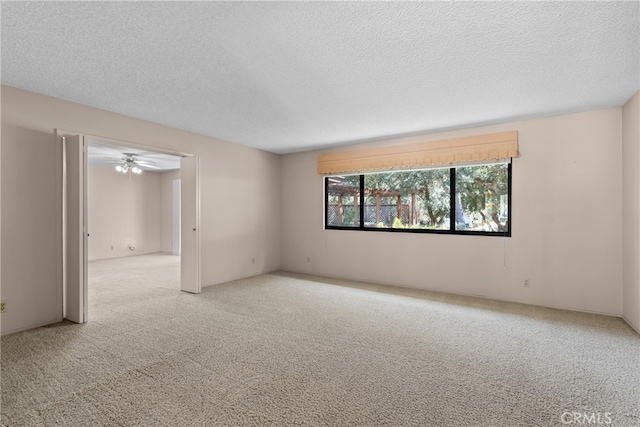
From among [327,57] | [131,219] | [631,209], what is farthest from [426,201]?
[131,219]

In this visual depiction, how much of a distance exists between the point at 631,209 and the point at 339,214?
151 inches

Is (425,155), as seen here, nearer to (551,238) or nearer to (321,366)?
(551,238)

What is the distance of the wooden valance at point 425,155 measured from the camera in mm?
4113

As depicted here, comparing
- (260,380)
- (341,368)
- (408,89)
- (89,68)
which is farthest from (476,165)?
(89,68)

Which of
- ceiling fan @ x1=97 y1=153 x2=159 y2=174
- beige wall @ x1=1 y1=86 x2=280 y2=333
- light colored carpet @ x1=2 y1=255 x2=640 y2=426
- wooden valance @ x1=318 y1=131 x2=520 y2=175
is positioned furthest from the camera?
ceiling fan @ x1=97 y1=153 x2=159 y2=174

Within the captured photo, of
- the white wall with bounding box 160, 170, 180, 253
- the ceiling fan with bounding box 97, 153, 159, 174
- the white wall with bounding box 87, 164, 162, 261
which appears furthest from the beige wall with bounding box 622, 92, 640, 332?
the white wall with bounding box 87, 164, 162, 261

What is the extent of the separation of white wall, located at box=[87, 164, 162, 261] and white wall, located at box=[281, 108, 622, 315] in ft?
22.9

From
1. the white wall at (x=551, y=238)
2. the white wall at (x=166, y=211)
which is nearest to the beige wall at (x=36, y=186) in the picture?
the white wall at (x=551, y=238)

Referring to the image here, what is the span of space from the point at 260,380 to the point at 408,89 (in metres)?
2.79

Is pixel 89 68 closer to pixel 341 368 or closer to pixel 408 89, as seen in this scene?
pixel 408 89

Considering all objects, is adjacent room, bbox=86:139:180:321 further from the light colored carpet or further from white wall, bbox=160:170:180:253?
the light colored carpet

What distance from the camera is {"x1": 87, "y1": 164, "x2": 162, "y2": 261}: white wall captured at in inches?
298

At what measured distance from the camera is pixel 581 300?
3748 millimetres

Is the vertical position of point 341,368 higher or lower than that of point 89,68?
lower
